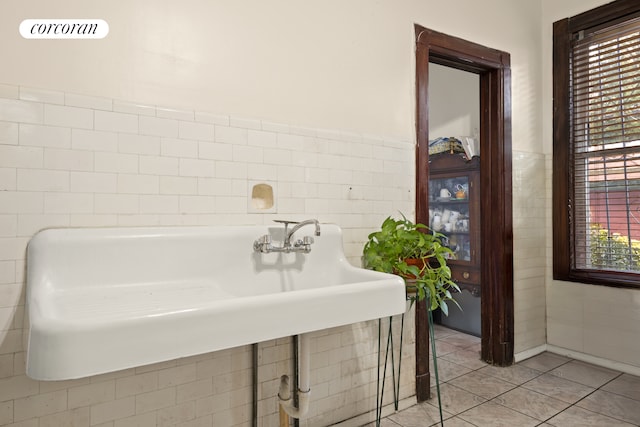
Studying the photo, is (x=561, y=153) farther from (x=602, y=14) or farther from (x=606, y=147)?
(x=602, y=14)

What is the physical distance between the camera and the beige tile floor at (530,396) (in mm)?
1907

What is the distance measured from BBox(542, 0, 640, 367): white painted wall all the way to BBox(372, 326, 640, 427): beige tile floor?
13 cm

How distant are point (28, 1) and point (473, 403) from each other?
8.26 ft

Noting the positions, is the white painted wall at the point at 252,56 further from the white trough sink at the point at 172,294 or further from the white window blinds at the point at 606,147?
the white window blinds at the point at 606,147

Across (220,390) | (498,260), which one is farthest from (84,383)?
(498,260)

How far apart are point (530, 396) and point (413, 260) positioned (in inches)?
45.3

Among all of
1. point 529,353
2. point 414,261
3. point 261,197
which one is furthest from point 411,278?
point 529,353

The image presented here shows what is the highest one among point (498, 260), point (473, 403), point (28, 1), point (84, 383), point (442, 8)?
point (442, 8)

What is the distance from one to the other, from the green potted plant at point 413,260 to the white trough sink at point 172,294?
17cm

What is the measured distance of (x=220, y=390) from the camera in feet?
5.02

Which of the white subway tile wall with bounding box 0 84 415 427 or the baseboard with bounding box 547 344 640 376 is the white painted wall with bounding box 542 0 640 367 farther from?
the white subway tile wall with bounding box 0 84 415 427

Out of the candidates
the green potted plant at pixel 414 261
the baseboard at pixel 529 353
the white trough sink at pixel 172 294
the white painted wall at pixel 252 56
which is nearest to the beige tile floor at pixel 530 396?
the baseboard at pixel 529 353

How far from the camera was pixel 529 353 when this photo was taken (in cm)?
271

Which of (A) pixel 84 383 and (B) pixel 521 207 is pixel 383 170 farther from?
(A) pixel 84 383
